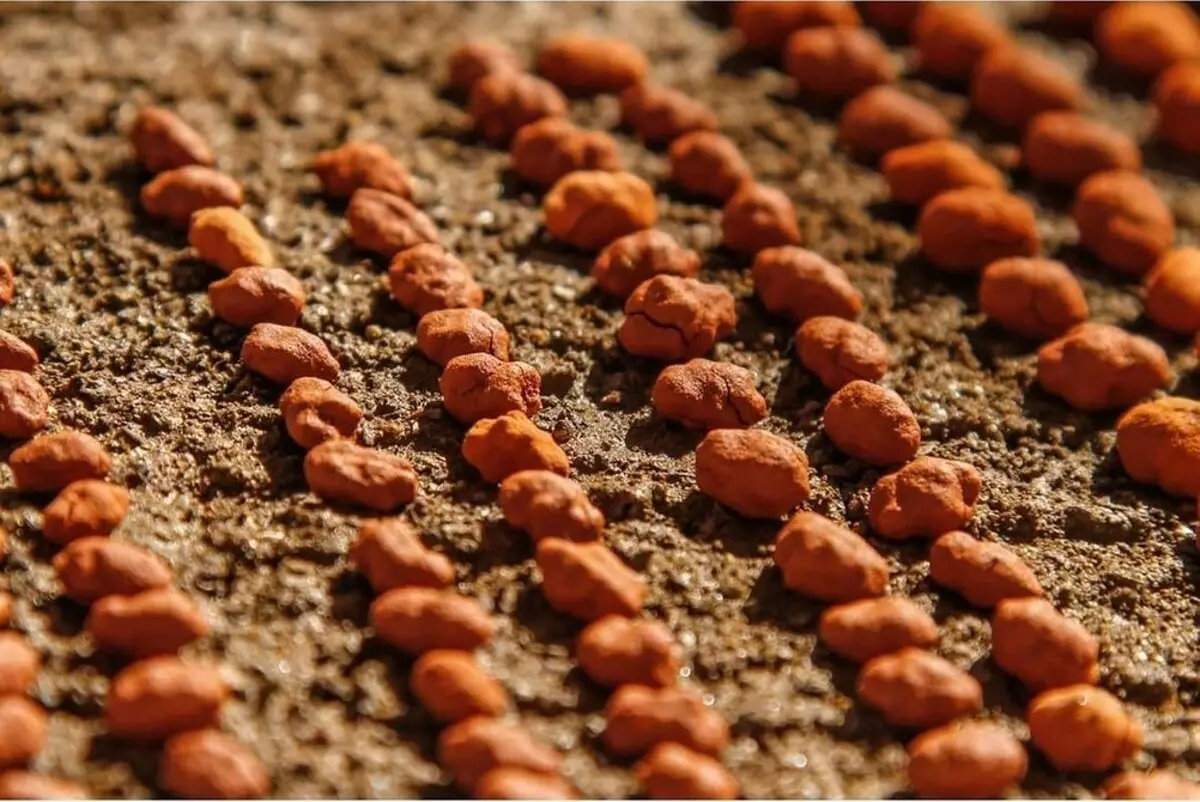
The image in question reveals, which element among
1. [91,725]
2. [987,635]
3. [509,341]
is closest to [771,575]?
[987,635]

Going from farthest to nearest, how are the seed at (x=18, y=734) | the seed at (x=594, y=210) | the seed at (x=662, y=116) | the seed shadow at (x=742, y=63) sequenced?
1. the seed shadow at (x=742, y=63)
2. the seed at (x=662, y=116)
3. the seed at (x=594, y=210)
4. the seed at (x=18, y=734)

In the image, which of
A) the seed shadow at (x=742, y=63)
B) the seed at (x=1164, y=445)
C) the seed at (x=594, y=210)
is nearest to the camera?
the seed at (x=1164, y=445)

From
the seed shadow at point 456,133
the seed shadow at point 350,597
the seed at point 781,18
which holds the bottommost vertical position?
the seed shadow at point 350,597

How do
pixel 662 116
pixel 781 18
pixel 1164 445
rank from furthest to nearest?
1. pixel 781 18
2. pixel 662 116
3. pixel 1164 445

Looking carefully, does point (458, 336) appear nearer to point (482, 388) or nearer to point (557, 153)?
point (482, 388)

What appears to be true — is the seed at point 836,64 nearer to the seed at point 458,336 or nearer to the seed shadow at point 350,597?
the seed at point 458,336

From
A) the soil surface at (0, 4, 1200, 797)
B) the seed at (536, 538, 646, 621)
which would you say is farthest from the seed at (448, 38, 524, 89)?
the seed at (536, 538, 646, 621)

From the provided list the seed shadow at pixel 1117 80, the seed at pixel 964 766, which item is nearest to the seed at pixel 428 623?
the seed at pixel 964 766

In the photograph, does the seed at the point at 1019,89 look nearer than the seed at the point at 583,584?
No

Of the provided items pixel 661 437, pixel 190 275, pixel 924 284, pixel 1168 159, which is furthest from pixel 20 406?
pixel 1168 159
